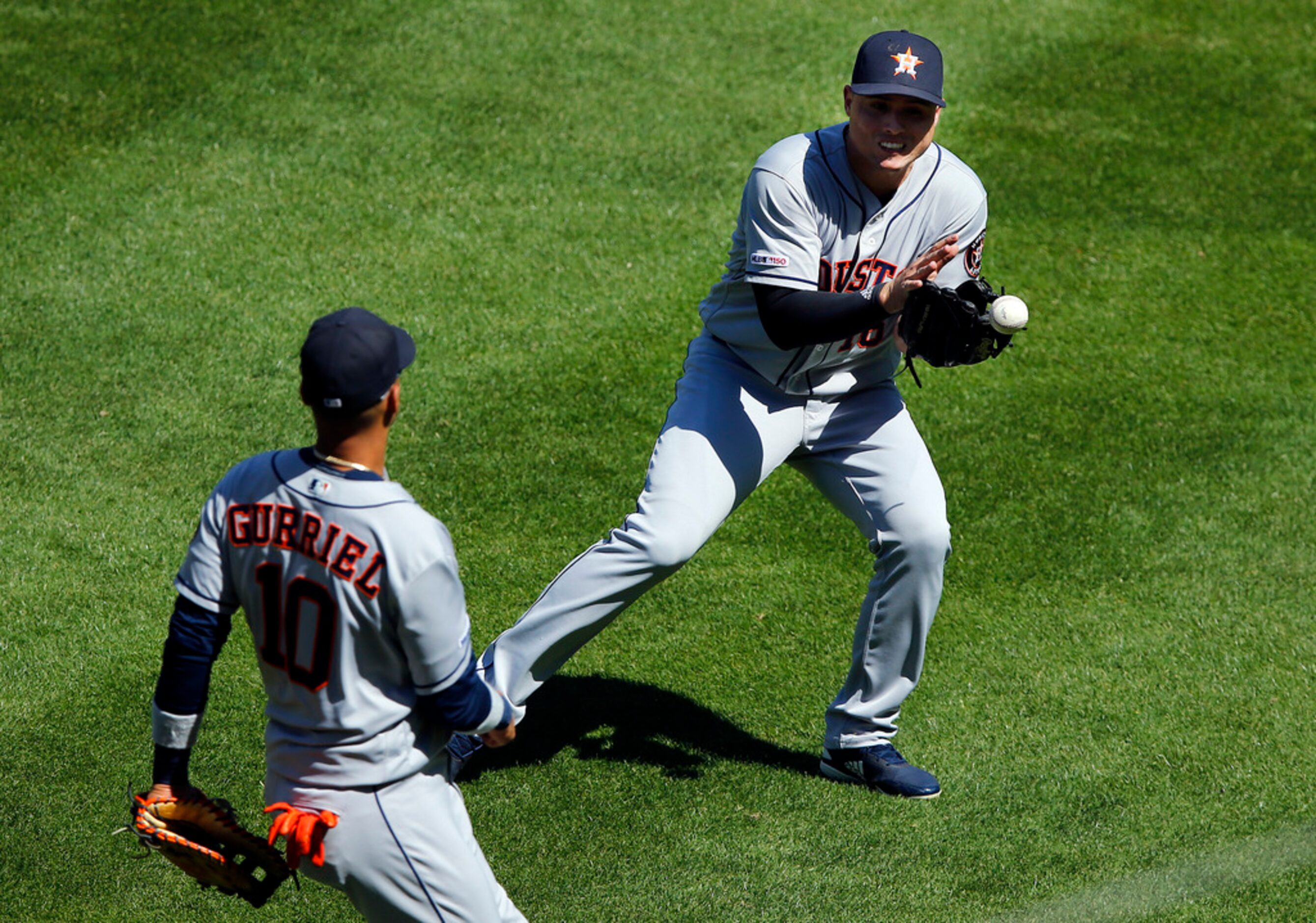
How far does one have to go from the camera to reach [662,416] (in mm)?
5961

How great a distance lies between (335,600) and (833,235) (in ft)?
6.55

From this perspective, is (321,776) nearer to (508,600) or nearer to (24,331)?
(508,600)

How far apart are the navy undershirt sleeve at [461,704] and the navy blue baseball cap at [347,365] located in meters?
0.56

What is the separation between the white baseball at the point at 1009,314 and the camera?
361 centimetres

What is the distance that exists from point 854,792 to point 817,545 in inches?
54.8

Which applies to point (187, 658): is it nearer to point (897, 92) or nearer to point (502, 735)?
point (502, 735)

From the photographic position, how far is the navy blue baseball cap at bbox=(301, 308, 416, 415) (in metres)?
2.50

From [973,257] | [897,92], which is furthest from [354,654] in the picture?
[973,257]

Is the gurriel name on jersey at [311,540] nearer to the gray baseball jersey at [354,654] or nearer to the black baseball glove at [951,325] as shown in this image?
the gray baseball jersey at [354,654]

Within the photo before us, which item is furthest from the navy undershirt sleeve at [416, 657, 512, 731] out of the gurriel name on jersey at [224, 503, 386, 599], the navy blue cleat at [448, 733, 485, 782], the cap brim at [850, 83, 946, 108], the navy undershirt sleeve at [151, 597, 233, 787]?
the cap brim at [850, 83, 946, 108]

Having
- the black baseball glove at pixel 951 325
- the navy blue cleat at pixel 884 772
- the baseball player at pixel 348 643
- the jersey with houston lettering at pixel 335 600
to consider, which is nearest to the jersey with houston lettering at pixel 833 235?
the black baseball glove at pixel 951 325

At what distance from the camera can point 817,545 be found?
5371mm

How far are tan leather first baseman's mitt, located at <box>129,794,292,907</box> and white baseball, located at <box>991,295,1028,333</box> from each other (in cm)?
220

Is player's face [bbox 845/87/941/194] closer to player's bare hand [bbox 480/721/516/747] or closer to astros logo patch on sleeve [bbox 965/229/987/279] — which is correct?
astros logo patch on sleeve [bbox 965/229/987/279]
